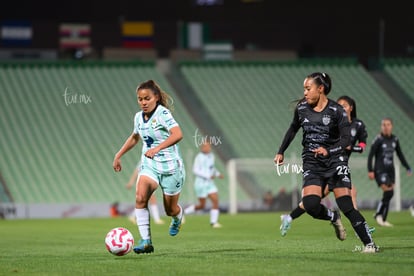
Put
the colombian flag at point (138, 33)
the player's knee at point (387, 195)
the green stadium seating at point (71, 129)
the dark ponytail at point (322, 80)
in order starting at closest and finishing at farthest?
the dark ponytail at point (322, 80), the player's knee at point (387, 195), the green stadium seating at point (71, 129), the colombian flag at point (138, 33)

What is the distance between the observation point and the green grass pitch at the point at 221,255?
A: 32.8 feet

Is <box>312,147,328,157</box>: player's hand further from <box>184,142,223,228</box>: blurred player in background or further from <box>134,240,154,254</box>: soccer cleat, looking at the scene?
<box>184,142,223,228</box>: blurred player in background

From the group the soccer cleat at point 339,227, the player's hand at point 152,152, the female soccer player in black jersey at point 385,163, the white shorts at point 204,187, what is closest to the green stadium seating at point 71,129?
the white shorts at point 204,187

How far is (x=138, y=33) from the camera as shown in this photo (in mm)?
33906

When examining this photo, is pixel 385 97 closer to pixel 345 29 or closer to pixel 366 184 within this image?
pixel 345 29

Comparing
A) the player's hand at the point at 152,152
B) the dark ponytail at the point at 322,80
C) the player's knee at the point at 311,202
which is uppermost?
the dark ponytail at the point at 322,80

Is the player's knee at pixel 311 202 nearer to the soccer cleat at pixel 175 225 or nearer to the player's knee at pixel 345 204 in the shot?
the player's knee at pixel 345 204

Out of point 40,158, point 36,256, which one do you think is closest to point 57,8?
point 40,158

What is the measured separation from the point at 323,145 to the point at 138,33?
22717mm

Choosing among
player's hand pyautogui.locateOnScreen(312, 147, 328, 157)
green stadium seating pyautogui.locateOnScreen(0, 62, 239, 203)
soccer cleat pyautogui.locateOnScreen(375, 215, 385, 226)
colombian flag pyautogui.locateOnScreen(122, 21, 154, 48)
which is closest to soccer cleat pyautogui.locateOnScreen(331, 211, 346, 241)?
player's hand pyautogui.locateOnScreen(312, 147, 328, 157)

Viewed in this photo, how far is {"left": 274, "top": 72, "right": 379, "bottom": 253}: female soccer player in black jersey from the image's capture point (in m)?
11.6

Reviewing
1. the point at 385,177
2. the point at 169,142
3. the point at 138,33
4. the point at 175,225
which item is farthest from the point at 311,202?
the point at 138,33

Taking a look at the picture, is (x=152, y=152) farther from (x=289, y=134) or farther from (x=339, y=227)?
(x=339, y=227)

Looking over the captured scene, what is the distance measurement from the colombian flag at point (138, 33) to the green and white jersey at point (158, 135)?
71.8 feet
